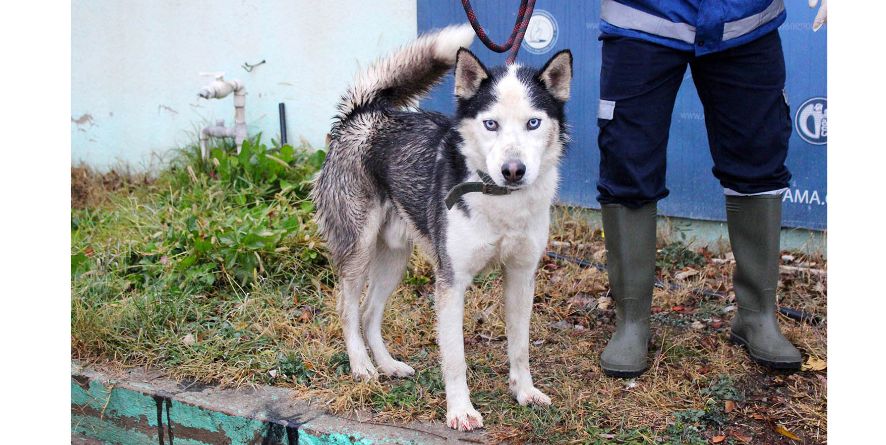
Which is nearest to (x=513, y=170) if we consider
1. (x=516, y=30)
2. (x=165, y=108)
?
(x=516, y=30)

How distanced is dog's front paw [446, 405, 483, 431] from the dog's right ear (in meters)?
1.09

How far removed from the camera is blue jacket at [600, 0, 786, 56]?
120 inches

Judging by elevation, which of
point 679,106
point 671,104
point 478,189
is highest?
point 679,106

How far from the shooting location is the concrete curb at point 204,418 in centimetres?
299

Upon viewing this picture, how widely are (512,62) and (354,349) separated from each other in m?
1.32

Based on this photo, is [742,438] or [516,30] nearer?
[742,438]

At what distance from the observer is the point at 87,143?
6719mm

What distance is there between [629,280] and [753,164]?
2.16 feet

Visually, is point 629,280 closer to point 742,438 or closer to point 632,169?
point 632,169

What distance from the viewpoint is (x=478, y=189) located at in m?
2.88

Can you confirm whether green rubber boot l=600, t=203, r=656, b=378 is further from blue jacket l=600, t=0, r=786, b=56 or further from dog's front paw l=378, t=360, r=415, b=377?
dog's front paw l=378, t=360, r=415, b=377

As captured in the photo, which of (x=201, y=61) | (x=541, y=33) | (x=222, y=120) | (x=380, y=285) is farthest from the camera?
(x=201, y=61)

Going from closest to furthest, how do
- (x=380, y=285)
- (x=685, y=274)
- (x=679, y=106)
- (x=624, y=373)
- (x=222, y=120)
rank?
(x=624, y=373), (x=380, y=285), (x=685, y=274), (x=679, y=106), (x=222, y=120)

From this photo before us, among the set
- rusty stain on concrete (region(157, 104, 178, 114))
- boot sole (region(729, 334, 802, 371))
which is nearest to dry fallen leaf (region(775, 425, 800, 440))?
boot sole (region(729, 334, 802, 371))
